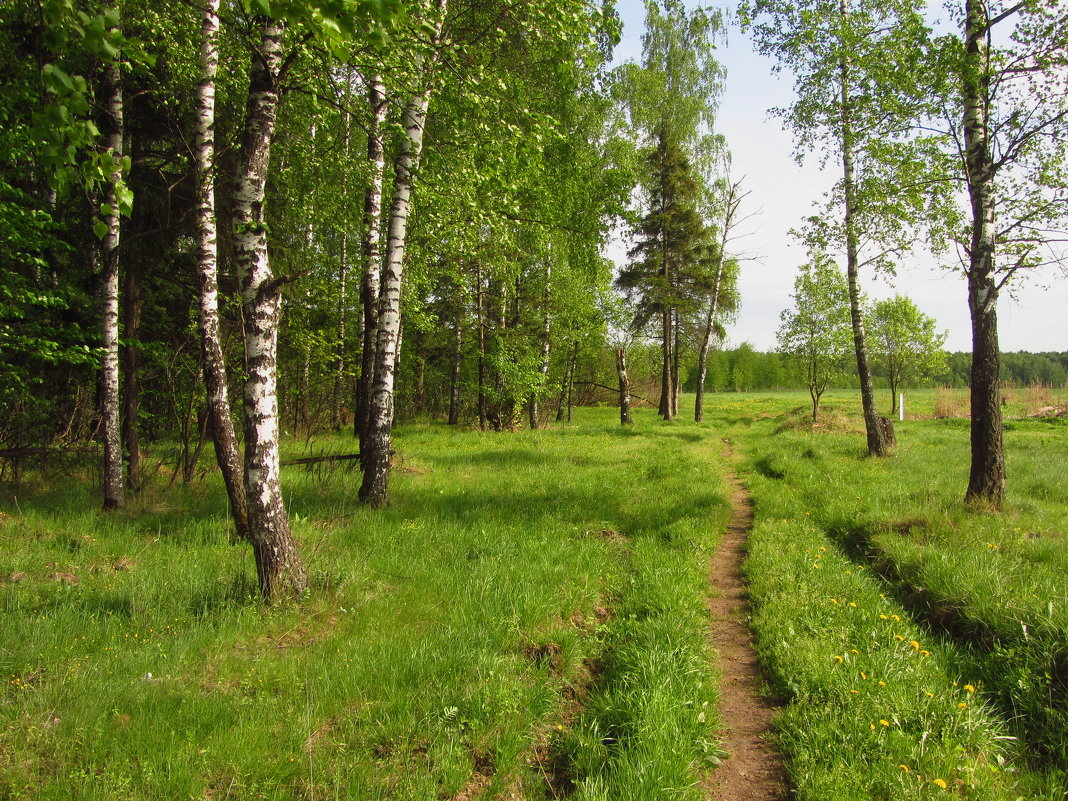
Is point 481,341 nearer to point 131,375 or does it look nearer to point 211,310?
point 131,375

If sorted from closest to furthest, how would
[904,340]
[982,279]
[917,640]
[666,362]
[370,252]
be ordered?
[917,640] → [982,279] → [370,252] → [666,362] → [904,340]

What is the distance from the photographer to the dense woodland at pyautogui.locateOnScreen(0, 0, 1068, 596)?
472cm

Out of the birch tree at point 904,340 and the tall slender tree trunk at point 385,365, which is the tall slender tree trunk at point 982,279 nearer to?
the tall slender tree trunk at point 385,365

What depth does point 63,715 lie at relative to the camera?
3100mm

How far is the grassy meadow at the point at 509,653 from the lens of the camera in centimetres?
307

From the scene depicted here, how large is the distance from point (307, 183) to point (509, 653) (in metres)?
8.82

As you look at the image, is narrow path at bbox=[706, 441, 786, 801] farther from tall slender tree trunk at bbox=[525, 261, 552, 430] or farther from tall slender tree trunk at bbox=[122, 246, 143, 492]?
tall slender tree trunk at bbox=[525, 261, 552, 430]

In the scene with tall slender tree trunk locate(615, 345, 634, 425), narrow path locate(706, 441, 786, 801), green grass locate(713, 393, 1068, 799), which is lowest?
narrow path locate(706, 441, 786, 801)

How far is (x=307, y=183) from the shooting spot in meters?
9.52

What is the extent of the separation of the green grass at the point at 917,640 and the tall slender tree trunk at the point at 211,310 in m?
5.99

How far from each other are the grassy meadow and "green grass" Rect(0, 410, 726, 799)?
0.02 meters

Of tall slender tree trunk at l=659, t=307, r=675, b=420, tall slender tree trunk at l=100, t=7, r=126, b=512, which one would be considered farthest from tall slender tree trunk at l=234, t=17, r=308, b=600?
tall slender tree trunk at l=659, t=307, r=675, b=420

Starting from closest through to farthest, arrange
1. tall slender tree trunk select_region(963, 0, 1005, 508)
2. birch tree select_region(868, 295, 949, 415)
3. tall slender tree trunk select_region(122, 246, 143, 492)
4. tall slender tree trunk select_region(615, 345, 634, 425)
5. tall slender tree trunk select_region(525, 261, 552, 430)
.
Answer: tall slender tree trunk select_region(963, 0, 1005, 508), tall slender tree trunk select_region(122, 246, 143, 492), tall slender tree trunk select_region(525, 261, 552, 430), tall slender tree trunk select_region(615, 345, 634, 425), birch tree select_region(868, 295, 949, 415)

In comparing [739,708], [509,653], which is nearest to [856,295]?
[739,708]
